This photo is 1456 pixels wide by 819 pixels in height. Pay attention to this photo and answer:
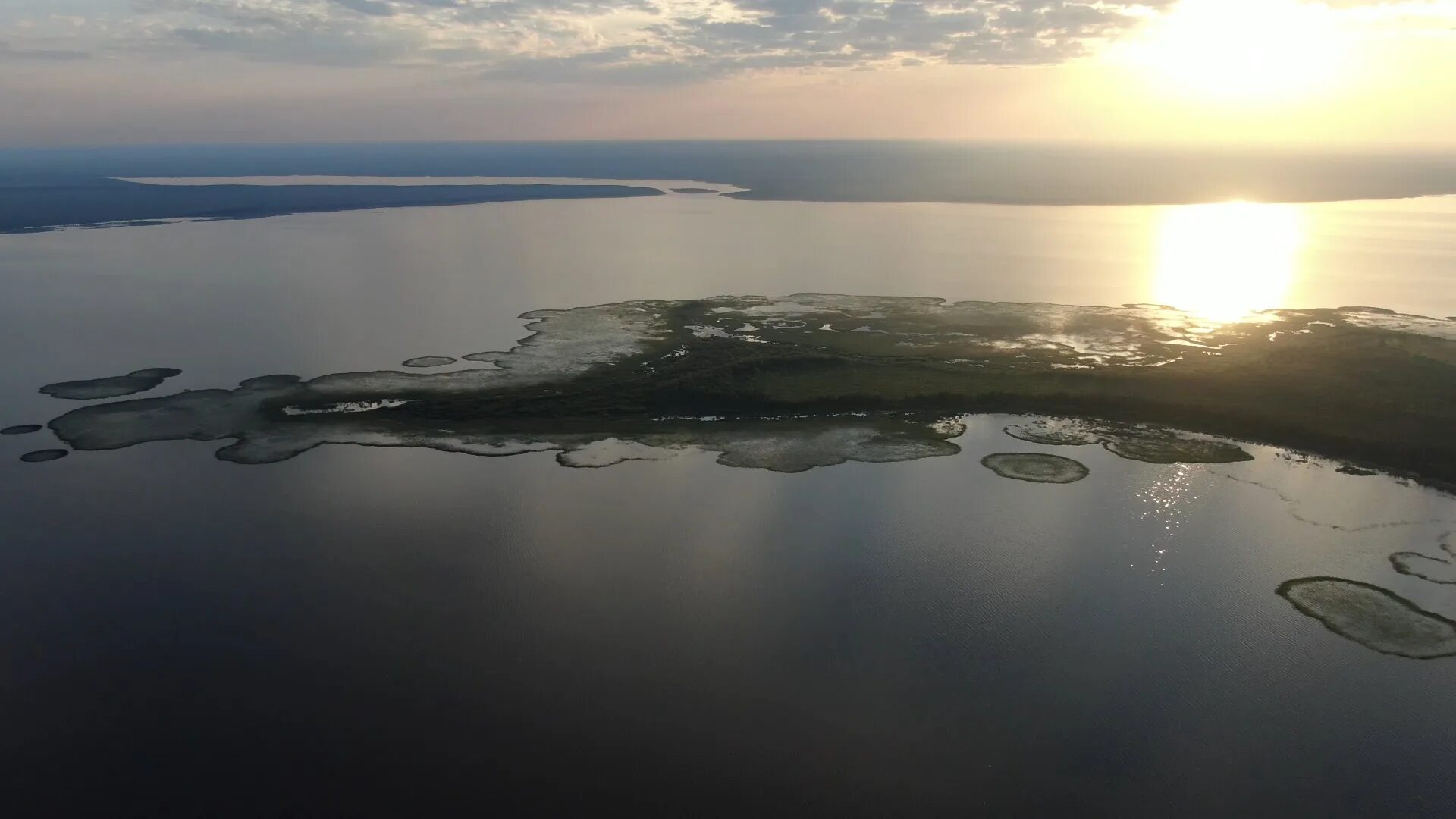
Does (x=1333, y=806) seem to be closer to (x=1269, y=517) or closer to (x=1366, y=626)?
(x=1366, y=626)

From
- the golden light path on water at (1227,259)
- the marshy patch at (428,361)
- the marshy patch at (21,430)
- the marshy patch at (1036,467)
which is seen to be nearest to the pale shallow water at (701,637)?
the marshy patch at (21,430)

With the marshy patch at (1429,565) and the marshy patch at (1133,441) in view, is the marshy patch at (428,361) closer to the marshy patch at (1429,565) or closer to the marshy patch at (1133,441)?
the marshy patch at (1133,441)

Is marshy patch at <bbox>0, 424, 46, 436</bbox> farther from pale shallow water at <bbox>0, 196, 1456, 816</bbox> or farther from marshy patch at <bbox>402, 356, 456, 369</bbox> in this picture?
marshy patch at <bbox>402, 356, 456, 369</bbox>

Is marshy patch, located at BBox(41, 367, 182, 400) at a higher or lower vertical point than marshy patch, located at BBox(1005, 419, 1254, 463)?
higher

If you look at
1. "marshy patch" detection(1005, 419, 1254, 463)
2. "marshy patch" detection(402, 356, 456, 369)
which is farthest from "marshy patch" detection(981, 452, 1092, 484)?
"marshy patch" detection(402, 356, 456, 369)

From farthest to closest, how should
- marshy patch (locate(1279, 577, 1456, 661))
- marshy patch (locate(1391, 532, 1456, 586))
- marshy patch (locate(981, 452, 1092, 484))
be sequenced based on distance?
marshy patch (locate(981, 452, 1092, 484)) < marshy patch (locate(1391, 532, 1456, 586)) < marshy patch (locate(1279, 577, 1456, 661))

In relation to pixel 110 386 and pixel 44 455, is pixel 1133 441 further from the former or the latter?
pixel 110 386

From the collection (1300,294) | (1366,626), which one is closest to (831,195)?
(1300,294)
